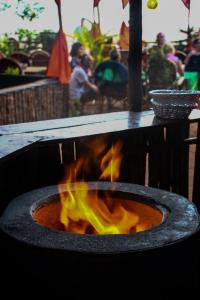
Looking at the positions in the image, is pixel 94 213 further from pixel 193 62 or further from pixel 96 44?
pixel 96 44

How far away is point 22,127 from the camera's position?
345 cm

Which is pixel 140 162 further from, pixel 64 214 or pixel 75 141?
pixel 64 214

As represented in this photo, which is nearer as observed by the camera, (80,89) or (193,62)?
(80,89)

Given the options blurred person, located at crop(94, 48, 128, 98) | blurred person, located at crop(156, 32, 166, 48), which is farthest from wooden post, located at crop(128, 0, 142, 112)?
blurred person, located at crop(156, 32, 166, 48)

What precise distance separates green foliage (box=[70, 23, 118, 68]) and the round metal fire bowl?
1086cm

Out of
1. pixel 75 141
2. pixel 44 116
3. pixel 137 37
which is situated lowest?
pixel 44 116

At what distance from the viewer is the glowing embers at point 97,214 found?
2.42 metres

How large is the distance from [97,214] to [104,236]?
504mm

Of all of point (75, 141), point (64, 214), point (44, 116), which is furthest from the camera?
point (44, 116)

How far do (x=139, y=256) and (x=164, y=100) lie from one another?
6.88 ft

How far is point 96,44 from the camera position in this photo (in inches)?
510

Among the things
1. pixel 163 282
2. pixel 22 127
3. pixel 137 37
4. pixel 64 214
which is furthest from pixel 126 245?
pixel 137 37

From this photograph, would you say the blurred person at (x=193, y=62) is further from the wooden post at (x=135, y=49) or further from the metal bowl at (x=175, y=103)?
the metal bowl at (x=175, y=103)

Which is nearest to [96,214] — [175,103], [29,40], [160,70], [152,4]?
[175,103]
